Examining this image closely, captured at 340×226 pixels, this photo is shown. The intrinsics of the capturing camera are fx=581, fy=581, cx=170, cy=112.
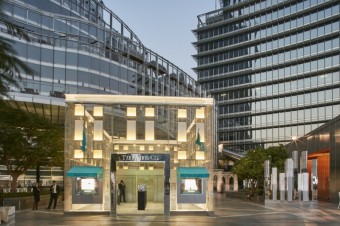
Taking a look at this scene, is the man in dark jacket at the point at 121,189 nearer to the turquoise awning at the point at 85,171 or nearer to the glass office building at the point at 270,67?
the turquoise awning at the point at 85,171

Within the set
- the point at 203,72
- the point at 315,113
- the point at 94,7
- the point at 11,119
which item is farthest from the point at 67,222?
the point at 203,72

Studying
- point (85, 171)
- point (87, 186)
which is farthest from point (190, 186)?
point (85, 171)

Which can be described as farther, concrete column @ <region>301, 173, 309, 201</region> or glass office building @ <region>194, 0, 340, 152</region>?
glass office building @ <region>194, 0, 340, 152</region>

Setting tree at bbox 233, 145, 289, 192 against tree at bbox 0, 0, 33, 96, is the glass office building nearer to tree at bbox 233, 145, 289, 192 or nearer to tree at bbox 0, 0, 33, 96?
tree at bbox 233, 145, 289, 192

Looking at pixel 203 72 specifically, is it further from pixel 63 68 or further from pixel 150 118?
pixel 150 118

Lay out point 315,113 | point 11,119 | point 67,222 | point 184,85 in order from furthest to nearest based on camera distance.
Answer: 1. point 315,113
2. point 184,85
3. point 11,119
4. point 67,222

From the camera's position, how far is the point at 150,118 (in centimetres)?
3259

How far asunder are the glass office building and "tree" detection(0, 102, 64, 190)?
73.1 m

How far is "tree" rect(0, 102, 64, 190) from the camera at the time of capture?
131 ft

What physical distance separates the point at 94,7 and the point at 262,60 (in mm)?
57353

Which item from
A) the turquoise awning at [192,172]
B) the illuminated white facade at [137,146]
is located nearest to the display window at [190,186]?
the illuminated white facade at [137,146]

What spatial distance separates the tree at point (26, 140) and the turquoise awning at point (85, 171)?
1061 centimetres

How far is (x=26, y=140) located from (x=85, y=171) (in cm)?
1270

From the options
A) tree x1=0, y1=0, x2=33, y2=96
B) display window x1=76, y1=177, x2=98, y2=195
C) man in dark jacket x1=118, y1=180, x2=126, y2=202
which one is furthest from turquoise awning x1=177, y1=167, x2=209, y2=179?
tree x1=0, y1=0, x2=33, y2=96
